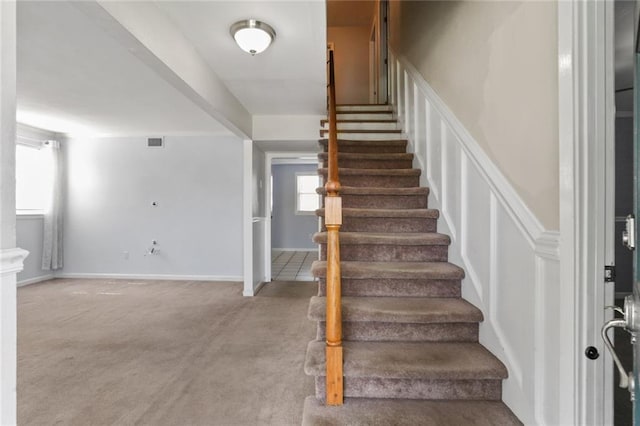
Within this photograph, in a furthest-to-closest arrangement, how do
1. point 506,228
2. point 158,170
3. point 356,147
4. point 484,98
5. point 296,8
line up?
point 158,170
point 356,147
point 296,8
point 484,98
point 506,228

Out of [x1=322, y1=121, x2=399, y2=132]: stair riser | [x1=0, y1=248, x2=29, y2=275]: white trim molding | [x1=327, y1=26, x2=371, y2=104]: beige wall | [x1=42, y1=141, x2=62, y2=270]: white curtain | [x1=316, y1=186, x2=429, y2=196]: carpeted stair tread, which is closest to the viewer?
[x1=0, y1=248, x2=29, y2=275]: white trim molding

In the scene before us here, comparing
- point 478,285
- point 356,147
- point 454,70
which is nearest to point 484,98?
point 454,70

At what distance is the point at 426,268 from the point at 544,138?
966 millimetres

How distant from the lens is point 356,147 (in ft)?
10.5

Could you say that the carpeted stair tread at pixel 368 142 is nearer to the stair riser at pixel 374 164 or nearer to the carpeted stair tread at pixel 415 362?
the stair riser at pixel 374 164

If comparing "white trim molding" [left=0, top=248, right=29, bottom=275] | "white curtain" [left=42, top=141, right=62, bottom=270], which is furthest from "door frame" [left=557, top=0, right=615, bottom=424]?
"white curtain" [left=42, top=141, right=62, bottom=270]

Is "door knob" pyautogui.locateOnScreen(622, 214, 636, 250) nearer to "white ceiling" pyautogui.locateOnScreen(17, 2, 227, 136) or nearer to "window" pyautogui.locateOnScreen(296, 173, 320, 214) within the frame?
"white ceiling" pyautogui.locateOnScreen(17, 2, 227, 136)

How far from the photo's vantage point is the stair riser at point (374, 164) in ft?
9.57

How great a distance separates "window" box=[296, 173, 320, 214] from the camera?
8250 millimetres

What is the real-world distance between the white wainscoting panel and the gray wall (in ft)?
20.0

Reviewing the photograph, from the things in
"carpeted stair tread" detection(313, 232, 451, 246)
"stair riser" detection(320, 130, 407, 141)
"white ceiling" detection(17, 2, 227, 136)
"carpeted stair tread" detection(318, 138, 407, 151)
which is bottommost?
"carpeted stair tread" detection(313, 232, 451, 246)

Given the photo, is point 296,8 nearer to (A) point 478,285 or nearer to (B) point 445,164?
(B) point 445,164

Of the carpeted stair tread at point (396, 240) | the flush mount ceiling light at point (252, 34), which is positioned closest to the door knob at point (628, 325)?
the carpeted stair tread at point (396, 240)

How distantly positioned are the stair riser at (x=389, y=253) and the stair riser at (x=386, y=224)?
242 millimetres
